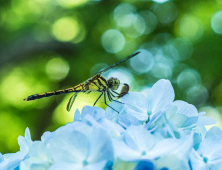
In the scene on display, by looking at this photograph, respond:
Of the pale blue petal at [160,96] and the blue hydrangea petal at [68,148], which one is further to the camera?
the pale blue petal at [160,96]

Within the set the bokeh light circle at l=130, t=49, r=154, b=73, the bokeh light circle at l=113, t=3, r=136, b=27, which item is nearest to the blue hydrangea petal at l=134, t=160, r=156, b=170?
the bokeh light circle at l=113, t=3, r=136, b=27

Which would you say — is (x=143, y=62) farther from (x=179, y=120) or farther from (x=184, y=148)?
(x=184, y=148)

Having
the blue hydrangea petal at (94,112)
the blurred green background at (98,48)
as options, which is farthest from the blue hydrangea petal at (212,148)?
the blurred green background at (98,48)

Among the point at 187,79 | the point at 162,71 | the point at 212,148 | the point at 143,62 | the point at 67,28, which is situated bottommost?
the point at 212,148

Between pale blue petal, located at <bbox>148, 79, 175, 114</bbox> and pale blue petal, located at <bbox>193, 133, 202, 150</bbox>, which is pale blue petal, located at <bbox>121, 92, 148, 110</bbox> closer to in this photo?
pale blue petal, located at <bbox>148, 79, 175, 114</bbox>

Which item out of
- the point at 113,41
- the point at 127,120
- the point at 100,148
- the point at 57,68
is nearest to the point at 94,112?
the point at 127,120

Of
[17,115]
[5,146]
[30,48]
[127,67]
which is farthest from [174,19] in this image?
[5,146]

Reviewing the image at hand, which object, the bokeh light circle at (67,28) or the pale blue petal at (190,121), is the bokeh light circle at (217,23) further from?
the pale blue petal at (190,121)
